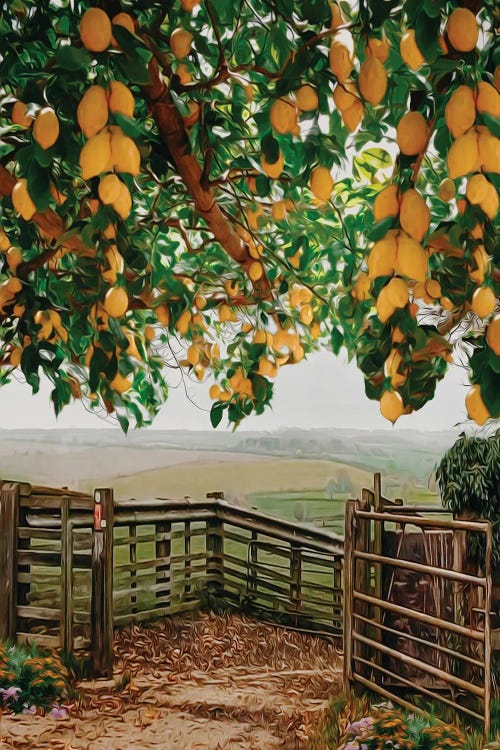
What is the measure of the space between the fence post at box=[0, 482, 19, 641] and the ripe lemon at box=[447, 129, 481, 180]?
3.27m

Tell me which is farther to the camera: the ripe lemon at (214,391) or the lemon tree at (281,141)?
the ripe lemon at (214,391)

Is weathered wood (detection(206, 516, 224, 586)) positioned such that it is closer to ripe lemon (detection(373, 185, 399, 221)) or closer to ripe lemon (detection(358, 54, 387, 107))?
ripe lemon (detection(358, 54, 387, 107))

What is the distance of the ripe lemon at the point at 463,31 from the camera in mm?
699

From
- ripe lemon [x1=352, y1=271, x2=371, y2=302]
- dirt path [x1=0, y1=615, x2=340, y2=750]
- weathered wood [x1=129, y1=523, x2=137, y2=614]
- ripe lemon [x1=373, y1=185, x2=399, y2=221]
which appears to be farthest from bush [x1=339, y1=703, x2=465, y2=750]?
ripe lemon [x1=373, y1=185, x2=399, y2=221]

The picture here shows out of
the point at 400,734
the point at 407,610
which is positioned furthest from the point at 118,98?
the point at 407,610

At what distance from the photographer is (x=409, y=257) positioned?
0.65 metres

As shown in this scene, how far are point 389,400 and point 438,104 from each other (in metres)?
0.29

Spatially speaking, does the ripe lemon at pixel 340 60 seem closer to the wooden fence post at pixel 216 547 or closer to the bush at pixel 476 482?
the bush at pixel 476 482

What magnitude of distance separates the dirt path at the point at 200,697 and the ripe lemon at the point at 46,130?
8.39ft

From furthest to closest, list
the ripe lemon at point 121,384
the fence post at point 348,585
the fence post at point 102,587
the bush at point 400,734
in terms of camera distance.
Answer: the fence post at point 102,587, the fence post at point 348,585, the bush at point 400,734, the ripe lemon at point 121,384

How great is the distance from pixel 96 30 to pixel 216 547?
4278 millimetres

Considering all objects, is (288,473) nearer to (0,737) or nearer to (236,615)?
(236,615)

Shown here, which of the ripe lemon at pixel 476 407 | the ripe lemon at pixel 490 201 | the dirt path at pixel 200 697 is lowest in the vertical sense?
the dirt path at pixel 200 697

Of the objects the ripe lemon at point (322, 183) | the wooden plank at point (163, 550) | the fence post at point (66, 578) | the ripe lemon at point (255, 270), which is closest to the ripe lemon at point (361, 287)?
the ripe lemon at point (255, 270)
